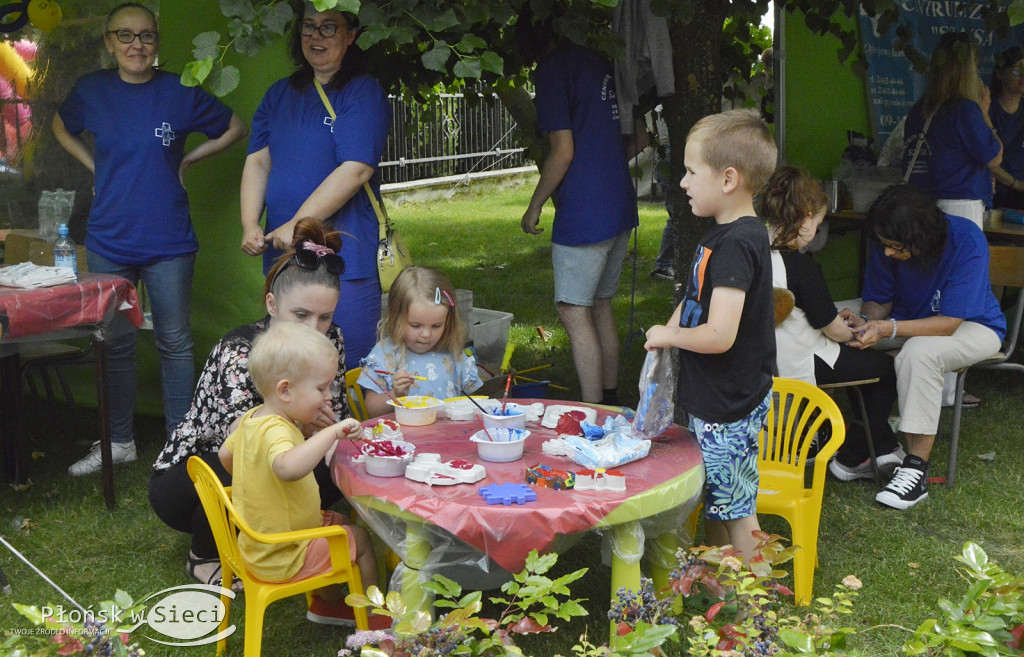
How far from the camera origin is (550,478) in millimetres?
2518

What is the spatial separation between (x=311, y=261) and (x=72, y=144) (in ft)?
6.30

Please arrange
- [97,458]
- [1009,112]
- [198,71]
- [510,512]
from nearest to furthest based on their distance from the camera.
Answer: [510,512]
[198,71]
[97,458]
[1009,112]

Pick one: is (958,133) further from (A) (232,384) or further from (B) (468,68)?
(A) (232,384)

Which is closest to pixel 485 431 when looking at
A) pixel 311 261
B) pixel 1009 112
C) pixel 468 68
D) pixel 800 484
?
pixel 311 261

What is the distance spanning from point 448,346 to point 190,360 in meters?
1.47

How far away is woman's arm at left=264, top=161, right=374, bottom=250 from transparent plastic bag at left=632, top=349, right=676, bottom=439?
1466 millimetres

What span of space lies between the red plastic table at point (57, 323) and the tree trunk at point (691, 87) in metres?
2.39

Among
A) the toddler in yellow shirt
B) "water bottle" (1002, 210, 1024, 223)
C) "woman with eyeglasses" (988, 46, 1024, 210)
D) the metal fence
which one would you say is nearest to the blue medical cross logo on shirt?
the toddler in yellow shirt

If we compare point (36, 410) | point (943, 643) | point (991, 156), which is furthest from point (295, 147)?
point (991, 156)

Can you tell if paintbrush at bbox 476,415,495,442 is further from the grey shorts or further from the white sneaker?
the white sneaker

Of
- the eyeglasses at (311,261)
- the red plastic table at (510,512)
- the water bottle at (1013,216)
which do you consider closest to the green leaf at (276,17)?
the eyeglasses at (311,261)

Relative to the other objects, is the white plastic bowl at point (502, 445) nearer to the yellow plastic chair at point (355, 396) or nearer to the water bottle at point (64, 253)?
the yellow plastic chair at point (355, 396)

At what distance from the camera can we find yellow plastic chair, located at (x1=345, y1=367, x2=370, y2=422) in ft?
11.9

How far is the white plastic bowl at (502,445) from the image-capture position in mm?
2693
